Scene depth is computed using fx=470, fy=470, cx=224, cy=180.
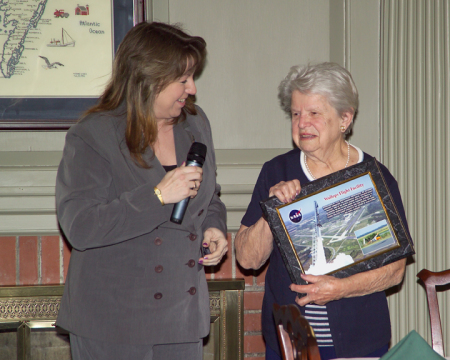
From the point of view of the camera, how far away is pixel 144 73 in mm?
1548

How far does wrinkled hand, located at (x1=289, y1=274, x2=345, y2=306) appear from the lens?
160 centimetres

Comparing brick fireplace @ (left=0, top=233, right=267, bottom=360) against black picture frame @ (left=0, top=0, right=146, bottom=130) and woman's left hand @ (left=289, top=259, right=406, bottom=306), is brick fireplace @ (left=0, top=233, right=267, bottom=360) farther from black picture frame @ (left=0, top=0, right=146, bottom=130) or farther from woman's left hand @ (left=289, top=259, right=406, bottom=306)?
woman's left hand @ (left=289, top=259, right=406, bottom=306)

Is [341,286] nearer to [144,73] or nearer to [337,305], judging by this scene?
[337,305]

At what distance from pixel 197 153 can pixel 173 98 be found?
0.21m

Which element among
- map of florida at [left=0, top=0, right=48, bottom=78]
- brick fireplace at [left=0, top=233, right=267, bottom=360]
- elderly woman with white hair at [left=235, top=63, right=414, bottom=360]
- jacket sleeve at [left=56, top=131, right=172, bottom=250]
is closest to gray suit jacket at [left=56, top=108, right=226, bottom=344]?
jacket sleeve at [left=56, top=131, right=172, bottom=250]

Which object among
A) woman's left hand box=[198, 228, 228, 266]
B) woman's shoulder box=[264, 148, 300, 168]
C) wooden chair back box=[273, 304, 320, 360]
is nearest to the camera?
wooden chair back box=[273, 304, 320, 360]

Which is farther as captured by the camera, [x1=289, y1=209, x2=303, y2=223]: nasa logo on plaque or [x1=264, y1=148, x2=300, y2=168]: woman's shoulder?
[x1=264, y1=148, x2=300, y2=168]: woman's shoulder

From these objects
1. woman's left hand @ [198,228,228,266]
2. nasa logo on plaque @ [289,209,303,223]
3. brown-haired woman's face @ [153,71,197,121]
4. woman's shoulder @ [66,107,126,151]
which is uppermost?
brown-haired woman's face @ [153,71,197,121]

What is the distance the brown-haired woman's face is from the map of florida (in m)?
1.07

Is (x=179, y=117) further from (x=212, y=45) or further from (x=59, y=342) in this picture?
(x=59, y=342)

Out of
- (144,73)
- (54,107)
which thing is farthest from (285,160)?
(54,107)

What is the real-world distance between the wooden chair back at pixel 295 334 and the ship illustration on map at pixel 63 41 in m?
1.69

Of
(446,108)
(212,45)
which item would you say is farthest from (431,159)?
(212,45)

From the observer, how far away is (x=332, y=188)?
162cm
